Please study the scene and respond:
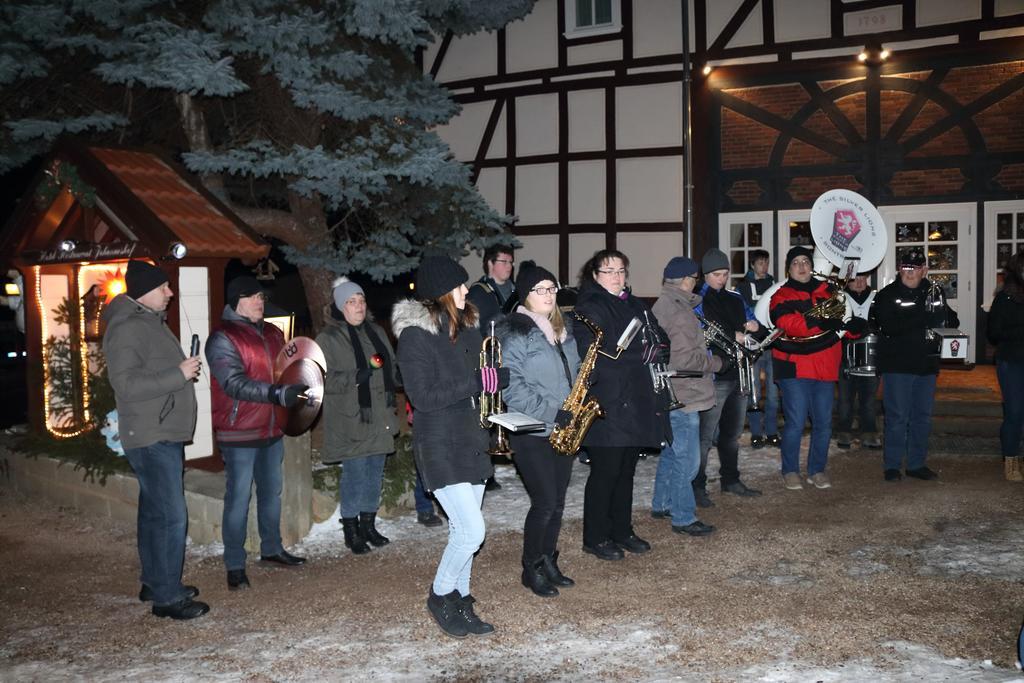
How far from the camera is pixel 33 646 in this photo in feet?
16.5

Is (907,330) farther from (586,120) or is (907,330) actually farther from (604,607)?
(586,120)

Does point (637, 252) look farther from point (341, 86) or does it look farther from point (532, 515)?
point (532, 515)

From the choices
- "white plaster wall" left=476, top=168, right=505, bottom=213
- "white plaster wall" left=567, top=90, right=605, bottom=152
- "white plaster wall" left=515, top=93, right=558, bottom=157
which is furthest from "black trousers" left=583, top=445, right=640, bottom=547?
"white plaster wall" left=476, top=168, right=505, bottom=213

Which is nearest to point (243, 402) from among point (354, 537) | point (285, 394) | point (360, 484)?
point (285, 394)

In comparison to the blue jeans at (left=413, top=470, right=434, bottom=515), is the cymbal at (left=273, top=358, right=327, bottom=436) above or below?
above

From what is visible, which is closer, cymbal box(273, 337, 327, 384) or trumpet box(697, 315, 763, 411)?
cymbal box(273, 337, 327, 384)

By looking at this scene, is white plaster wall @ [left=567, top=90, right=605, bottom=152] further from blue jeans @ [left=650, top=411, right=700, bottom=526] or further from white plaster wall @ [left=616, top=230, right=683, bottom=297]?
blue jeans @ [left=650, top=411, right=700, bottom=526]

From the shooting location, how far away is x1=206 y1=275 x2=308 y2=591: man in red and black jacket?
19.0 feet

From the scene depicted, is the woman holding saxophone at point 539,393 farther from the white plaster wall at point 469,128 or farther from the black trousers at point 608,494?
the white plaster wall at point 469,128

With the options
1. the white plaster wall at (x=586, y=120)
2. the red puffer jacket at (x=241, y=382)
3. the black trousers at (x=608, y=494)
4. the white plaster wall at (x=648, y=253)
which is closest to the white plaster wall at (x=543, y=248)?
the white plaster wall at (x=648, y=253)

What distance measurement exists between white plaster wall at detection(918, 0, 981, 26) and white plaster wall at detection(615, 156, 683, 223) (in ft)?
13.3

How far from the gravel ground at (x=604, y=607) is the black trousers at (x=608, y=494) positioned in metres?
0.20

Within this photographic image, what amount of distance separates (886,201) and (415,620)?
→ 1159 centimetres

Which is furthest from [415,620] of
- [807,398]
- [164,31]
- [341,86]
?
[164,31]
